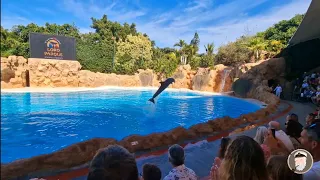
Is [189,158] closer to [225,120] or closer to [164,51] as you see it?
[225,120]

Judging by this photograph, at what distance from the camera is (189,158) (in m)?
2.74

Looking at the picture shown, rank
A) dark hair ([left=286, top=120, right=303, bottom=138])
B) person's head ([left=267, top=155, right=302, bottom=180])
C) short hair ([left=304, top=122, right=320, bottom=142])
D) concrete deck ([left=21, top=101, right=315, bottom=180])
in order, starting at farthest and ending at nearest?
dark hair ([left=286, top=120, right=303, bottom=138]) < concrete deck ([left=21, top=101, right=315, bottom=180]) < short hair ([left=304, top=122, right=320, bottom=142]) < person's head ([left=267, top=155, right=302, bottom=180])

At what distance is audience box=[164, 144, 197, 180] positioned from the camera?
1488 mm

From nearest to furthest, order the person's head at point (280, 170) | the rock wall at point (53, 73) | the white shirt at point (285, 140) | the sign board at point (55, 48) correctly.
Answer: the person's head at point (280, 170) → the white shirt at point (285, 140) → the sign board at point (55, 48) → the rock wall at point (53, 73)

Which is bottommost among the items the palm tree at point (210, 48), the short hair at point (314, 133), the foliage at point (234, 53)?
the short hair at point (314, 133)

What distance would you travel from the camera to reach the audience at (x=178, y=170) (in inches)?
58.6

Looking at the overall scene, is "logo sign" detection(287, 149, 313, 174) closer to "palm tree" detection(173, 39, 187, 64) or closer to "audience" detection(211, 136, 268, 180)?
"audience" detection(211, 136, 268, 180)

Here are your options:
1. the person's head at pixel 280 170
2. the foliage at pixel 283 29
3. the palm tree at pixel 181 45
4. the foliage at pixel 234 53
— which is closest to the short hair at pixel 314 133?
the person's head at pixel 280 170

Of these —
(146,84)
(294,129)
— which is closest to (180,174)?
(294,129)

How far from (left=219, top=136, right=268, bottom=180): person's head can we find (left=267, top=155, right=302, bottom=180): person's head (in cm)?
4

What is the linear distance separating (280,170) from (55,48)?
58.9ft

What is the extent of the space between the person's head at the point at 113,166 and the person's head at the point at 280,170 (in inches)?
23.7

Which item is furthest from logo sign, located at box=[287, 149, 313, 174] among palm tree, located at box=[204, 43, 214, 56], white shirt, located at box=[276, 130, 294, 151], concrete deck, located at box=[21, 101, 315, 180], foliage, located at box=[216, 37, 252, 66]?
palm tree, located at box=[204, 43, 214, 56]

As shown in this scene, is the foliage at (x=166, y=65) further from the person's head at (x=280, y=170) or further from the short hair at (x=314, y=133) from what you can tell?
the person's head at (x=280, y=170)
